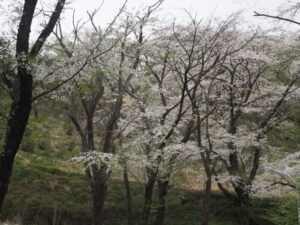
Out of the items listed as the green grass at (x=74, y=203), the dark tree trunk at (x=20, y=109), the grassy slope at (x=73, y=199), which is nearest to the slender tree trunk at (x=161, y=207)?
the green grass at (x=74, y=203)

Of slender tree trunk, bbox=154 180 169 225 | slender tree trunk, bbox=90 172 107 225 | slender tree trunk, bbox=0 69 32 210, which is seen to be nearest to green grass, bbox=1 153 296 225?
slender tree trunk, bbox=154 180 169 225

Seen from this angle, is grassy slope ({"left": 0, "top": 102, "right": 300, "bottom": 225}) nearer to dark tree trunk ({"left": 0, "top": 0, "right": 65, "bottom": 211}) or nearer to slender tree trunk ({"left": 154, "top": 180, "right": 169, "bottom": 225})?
slender tree trunk ({"left": 154, "top": 180, "right": 169, "bottom": 225})

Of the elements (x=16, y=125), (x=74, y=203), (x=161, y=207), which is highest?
(x=16, y=125)

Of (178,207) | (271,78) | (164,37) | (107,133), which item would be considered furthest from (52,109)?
(271,78)

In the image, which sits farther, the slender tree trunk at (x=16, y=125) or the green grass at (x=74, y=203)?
the green grass at (x=74, y=203)

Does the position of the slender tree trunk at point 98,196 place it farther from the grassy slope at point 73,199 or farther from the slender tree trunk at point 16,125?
the slender tree trunk at point 16,125

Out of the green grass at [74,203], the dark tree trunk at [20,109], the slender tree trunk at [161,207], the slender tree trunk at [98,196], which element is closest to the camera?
the dark tree trunk at [20,109]

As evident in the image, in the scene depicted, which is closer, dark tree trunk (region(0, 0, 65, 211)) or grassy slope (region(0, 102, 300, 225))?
dark tree trunk (region(0, 0, 65, 211))

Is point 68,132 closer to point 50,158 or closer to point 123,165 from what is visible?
point 50,158

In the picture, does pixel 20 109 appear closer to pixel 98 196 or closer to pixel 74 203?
pixel 98 196

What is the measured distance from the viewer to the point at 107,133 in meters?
8.27

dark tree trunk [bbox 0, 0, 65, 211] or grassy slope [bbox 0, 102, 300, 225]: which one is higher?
dark tree trunk [bbox 0, 0, 65, 211]

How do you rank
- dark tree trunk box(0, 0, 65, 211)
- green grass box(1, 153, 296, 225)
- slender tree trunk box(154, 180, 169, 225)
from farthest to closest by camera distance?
green grass box(1, 153, 296, 225) → slender tree trunk box(154, 180, 169, 225) → dark tree trunk box(0, 0, 65, 211)

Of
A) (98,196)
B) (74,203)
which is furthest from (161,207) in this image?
(74,203)
